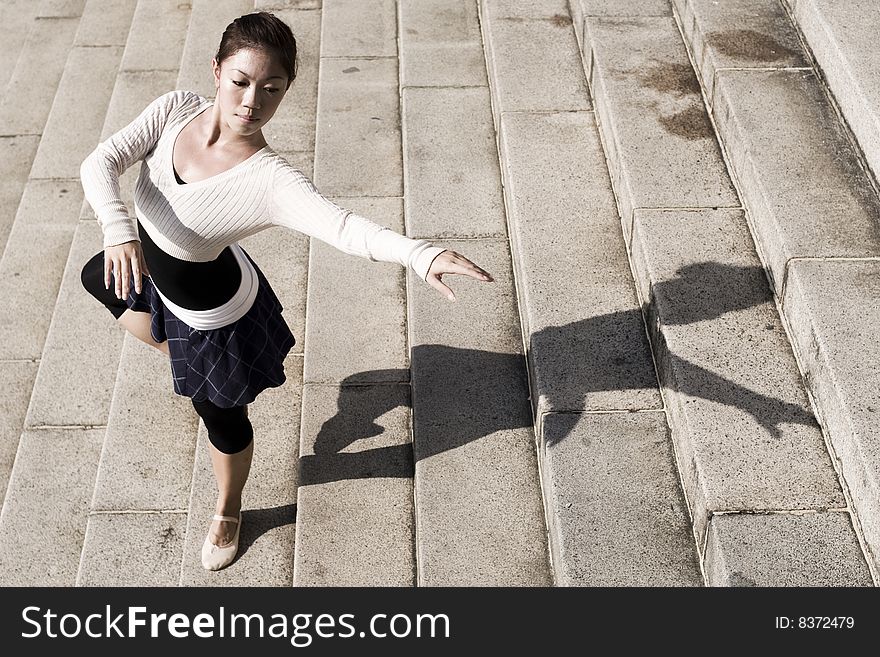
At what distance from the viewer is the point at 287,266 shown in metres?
5.07

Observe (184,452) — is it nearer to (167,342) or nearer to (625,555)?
(167,342)

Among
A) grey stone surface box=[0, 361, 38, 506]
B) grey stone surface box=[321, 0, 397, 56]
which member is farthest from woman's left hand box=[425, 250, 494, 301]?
grey stone surface box=[321, 0, 397, 56]

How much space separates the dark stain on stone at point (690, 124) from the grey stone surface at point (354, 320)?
1488 mm

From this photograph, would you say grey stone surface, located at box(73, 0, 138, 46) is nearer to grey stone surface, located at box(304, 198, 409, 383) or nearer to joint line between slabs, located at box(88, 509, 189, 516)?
grey stone surface, located at box(304, 198, 409, 383)

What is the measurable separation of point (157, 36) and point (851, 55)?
4.34 metres

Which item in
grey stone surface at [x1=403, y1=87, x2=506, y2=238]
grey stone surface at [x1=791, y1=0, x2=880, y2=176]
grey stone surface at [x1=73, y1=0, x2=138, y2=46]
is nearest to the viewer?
grey stone surface at [x1=791, y1=0, x2=880, y2=176]

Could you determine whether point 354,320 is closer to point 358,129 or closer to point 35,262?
point 358,129

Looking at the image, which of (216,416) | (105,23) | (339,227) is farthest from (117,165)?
(105,23)

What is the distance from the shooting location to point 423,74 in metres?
6.15

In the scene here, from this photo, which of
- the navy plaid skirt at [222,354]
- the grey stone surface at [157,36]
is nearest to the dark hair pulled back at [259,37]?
the navy plaid skirt at [222,354]

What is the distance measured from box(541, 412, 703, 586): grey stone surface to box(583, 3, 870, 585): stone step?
8cm

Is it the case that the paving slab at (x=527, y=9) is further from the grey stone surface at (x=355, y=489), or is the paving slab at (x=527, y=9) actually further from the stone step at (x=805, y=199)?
the grey stone surface at (x=355, y=489)

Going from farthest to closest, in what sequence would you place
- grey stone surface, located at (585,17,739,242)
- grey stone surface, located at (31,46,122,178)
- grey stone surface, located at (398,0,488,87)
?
grey stone surface, located at (398,0,488,87)
grey stone surface, located at (31,46,122,178)
grey stone surface, located at (585,17,739,242)

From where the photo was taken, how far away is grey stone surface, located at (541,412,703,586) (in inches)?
139
